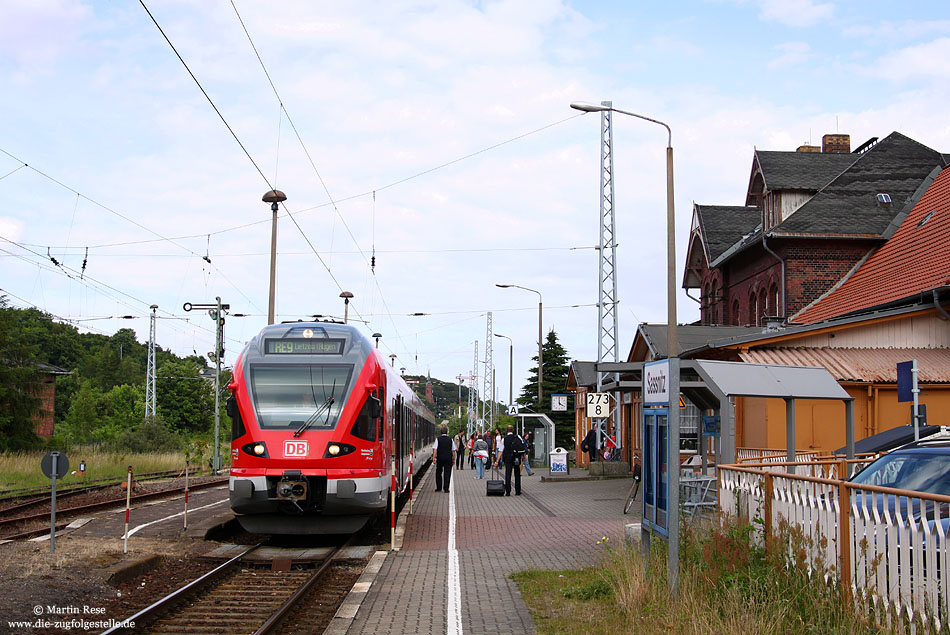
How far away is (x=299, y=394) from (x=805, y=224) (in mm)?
21597

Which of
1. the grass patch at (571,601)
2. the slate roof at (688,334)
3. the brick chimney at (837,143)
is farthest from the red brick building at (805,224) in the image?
the grass patch at (571,601)

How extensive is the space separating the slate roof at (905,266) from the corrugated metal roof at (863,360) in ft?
5.64

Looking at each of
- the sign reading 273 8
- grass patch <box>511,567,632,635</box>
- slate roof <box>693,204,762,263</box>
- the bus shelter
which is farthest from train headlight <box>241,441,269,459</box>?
slate roof <box>693,204,762,263</box>

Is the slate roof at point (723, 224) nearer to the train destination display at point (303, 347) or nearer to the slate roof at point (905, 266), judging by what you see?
the slate roof at point (905, 266)

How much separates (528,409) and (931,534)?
6174 centimetres

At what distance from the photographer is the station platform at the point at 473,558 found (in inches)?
333

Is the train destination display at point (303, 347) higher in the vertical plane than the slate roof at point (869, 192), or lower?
lower

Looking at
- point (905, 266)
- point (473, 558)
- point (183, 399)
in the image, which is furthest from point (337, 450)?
point (183, 399)

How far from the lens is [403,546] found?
13859 mm

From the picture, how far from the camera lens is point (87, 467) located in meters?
31.5

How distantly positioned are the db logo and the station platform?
1767 millimetres

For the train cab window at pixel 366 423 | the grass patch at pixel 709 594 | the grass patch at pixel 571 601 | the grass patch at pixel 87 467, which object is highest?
the train cab window at pixel 366 423

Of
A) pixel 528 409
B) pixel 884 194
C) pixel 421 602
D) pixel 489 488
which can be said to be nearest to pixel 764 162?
pixel 884 194

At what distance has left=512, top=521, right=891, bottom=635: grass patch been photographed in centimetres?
657
